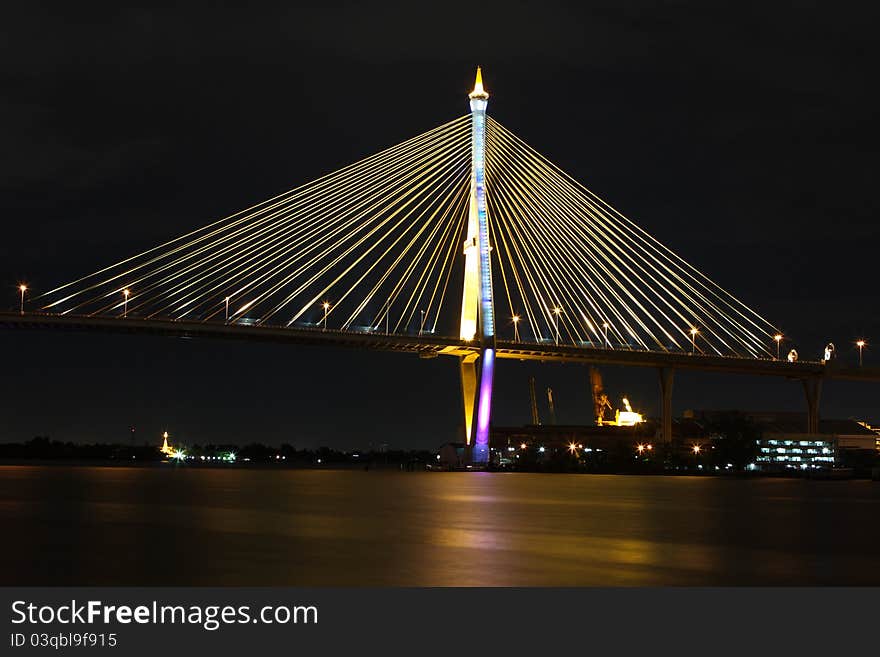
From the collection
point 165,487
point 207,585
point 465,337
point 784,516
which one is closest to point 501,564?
point 207,585

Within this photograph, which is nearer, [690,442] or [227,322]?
[227,322]

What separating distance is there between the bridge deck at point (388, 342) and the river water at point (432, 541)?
48.3ft

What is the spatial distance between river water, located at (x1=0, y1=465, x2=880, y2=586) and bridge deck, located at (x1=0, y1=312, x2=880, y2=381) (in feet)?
48.3

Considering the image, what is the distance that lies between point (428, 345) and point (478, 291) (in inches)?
166

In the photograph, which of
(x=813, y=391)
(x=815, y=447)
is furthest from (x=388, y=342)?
A: (x=815, y=447)

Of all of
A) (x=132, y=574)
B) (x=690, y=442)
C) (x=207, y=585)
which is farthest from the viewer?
(x=690, y=442)

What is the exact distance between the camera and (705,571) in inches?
630

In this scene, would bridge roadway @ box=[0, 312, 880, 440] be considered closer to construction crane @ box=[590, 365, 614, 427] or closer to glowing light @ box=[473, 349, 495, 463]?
glowing light @ box=[473, 349, 495, 463]

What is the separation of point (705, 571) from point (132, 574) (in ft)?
24.3

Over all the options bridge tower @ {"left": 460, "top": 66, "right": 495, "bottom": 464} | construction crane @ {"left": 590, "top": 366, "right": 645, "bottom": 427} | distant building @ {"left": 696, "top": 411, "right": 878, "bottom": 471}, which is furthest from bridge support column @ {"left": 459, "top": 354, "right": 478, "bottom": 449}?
construction crane @ {"left": 590, "top": 366, "right": 645, "bottom": 427}

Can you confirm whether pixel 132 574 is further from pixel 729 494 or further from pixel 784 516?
pixel 729 494

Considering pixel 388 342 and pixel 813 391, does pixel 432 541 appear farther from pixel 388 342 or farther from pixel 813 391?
pixel 813 391

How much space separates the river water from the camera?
50.1ft

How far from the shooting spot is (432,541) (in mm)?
20031
